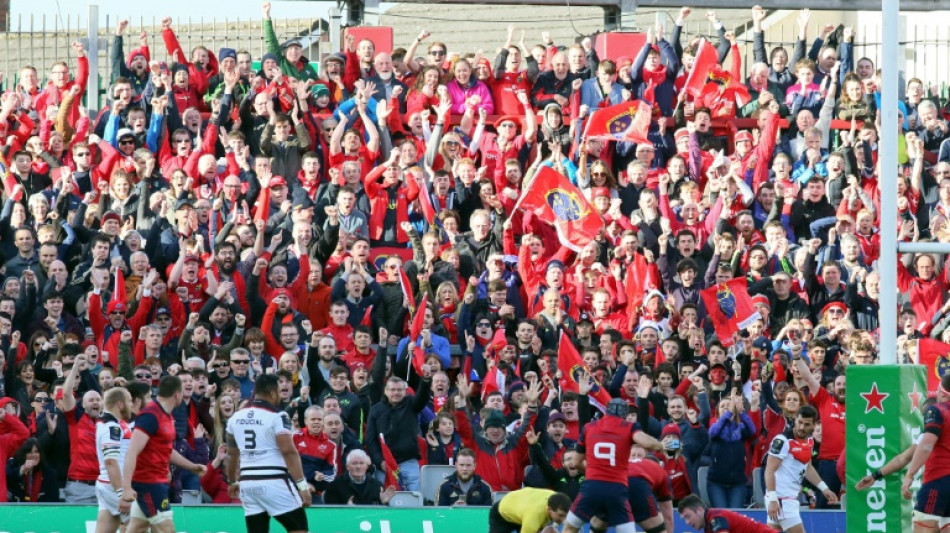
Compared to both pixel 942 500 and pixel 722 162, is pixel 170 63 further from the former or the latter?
pixel 942 500

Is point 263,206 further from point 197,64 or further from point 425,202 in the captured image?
point 197,64

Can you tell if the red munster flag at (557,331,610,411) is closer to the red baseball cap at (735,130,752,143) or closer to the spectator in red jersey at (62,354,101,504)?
the red baseball cap at (735,130,752,143)

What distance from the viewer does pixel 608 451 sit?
13.8 metres

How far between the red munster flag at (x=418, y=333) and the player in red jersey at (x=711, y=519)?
3560 millimetres

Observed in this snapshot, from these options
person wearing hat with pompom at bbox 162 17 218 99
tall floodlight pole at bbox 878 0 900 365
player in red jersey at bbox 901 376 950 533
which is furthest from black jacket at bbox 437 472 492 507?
person wearing hat with pompom at bbox 162 17 218 99

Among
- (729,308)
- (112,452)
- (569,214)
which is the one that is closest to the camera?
(112,452)

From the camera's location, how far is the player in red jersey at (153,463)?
12.6 m

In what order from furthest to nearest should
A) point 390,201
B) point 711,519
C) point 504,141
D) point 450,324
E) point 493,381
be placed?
point 504,141, point 390,201, point 450,324, point 493,381, point 711,519

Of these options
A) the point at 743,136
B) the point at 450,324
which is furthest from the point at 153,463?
the point at 743,136

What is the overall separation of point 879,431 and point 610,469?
2.71m

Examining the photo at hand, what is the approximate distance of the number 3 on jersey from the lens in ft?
45.2

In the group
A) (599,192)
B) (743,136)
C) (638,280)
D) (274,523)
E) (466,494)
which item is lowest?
(274,523)

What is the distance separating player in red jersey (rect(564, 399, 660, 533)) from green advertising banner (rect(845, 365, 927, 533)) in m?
2.24

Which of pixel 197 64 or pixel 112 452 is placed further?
pixel 197 64
